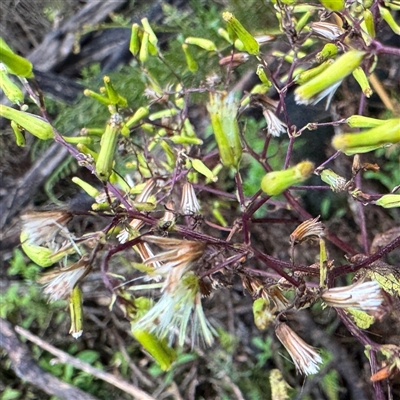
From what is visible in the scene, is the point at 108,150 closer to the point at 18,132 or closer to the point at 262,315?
the point at 18,132

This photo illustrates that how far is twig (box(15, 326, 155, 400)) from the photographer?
159cm

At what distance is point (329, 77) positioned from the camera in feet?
2.36

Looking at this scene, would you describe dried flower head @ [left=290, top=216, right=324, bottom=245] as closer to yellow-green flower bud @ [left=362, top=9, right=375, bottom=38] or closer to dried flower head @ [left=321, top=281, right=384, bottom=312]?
dried flower head @ [left=321, top=281, right=384, bottom=312]

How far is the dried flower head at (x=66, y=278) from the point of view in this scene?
0.84 m

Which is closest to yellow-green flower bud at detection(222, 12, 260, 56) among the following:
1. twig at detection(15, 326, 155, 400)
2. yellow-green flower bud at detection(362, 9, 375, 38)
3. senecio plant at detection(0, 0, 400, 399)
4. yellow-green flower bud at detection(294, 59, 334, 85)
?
senecio plant at detection(0, 0, 400, 399)

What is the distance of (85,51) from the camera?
7.14ft

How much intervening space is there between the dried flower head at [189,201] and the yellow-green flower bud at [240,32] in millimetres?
342

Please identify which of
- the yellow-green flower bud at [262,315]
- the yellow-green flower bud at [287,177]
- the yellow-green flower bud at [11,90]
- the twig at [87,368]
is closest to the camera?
the yellow-green flower bud at [287,177]

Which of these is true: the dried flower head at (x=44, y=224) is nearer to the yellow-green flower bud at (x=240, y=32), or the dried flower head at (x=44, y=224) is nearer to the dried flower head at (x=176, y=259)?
the dried flower head at (x=176, y=259)

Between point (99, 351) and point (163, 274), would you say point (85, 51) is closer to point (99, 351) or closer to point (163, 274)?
point (99, 351)

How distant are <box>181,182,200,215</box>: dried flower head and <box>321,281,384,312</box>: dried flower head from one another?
358 millimetres

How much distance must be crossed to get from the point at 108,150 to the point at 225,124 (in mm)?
215

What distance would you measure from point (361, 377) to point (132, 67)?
1318 mm

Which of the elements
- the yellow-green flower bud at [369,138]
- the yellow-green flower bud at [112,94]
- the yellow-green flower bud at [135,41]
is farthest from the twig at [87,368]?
the yellow-green flower bud at [369,138]
